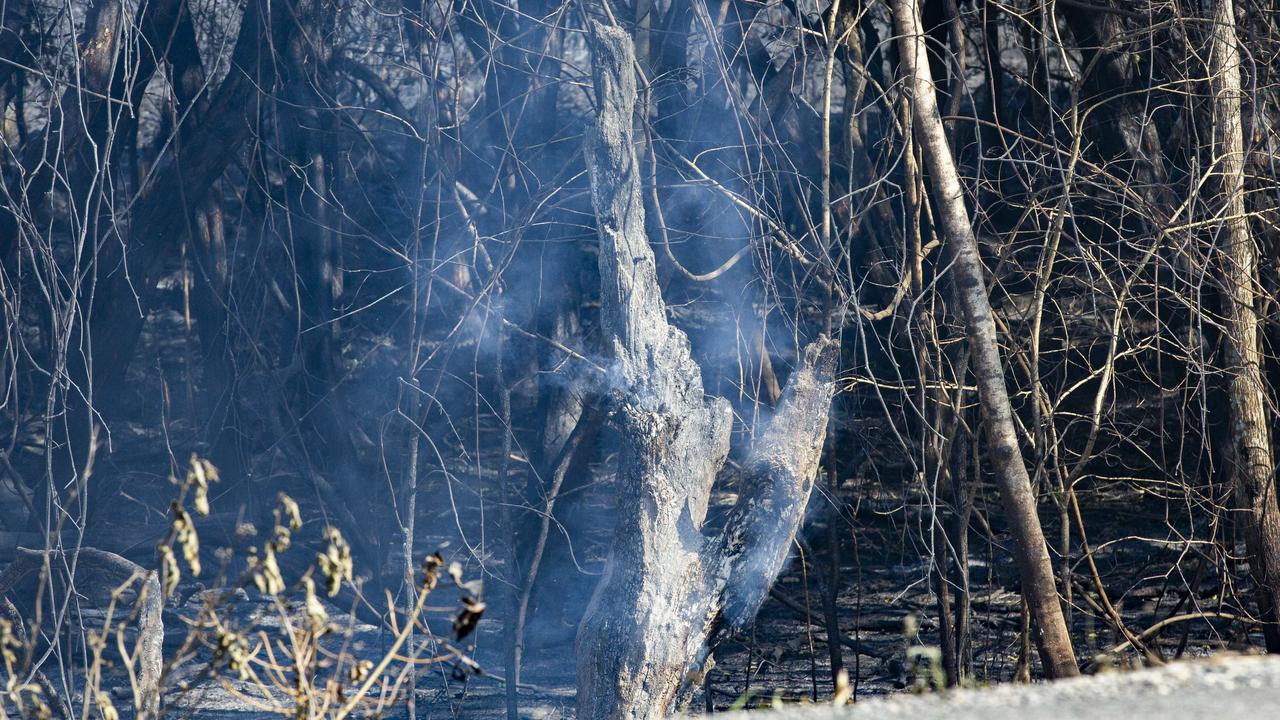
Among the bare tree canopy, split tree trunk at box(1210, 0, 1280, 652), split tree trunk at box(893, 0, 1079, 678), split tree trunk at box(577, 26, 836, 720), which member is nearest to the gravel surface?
split tree trunk at box(577, 26, 836, 720)

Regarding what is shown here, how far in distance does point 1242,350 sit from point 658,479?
2562 millimetres

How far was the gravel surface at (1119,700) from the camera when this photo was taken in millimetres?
1871

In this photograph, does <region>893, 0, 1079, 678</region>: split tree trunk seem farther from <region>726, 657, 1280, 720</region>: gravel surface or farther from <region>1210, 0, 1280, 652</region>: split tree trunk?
<region>726, 657, 1280, 720</region>: gravel surface

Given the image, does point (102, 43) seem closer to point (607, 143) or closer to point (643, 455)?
point (607, 143)

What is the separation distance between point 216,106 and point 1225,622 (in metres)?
6.07

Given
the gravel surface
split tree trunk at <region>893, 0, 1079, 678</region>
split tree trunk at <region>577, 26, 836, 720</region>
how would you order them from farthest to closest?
1. split tree trunk at <region>893, 0, 1079, 678</region>
2. split tree trunk at <region>577, 26, 836, 720</region>
3. the gravel surface

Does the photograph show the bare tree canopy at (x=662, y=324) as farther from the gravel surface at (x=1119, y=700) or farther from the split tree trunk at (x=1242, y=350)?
the gravel surface at (x=1119, y=700)

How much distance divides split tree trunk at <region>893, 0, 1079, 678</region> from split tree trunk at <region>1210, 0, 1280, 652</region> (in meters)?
1.11

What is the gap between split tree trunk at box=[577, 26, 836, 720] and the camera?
152 inches

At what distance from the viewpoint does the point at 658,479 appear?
393 cm

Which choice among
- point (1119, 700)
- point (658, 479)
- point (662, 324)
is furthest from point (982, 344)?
point (1119, 700)

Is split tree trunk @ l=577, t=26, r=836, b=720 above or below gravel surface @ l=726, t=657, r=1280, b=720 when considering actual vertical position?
above

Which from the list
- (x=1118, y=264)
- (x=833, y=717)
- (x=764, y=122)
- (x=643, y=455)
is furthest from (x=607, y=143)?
(x=833, y=717)

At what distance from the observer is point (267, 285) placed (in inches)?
244
